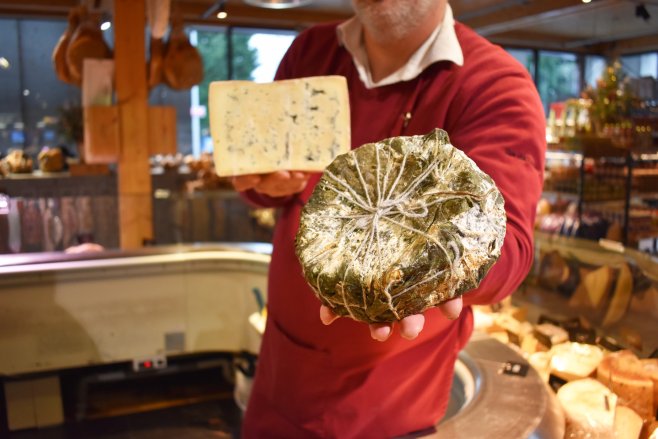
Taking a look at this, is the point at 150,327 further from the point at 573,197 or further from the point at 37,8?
the point at 37,8

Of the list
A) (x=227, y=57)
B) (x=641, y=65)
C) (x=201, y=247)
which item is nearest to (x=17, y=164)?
(x=201, y=247)

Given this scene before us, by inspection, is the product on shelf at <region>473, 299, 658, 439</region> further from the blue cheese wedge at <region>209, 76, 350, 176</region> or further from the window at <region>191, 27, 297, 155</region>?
the window at <region>191, 27, 297, 155</region>

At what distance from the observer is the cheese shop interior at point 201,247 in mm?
1709

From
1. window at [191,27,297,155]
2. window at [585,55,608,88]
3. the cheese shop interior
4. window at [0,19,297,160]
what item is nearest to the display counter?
the cheese shop interior

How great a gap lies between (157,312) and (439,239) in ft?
6.94

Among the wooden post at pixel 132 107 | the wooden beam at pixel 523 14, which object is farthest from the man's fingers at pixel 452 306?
the wooden post at pixel 132 107

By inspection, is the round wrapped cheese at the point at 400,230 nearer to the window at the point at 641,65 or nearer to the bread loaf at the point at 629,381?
the bread loaf at the point at 629,381

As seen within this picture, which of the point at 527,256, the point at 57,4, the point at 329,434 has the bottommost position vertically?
the point at 329,434

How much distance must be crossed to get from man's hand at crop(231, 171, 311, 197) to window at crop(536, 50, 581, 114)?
144cm

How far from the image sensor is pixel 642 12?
→ 1.74 meters

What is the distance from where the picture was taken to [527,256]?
2.93 feet

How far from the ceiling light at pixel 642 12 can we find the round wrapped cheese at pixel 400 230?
51.2 inches

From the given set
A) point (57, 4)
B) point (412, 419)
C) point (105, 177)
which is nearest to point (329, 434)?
point (412, 419)

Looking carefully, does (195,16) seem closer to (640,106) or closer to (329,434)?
(640,106)
